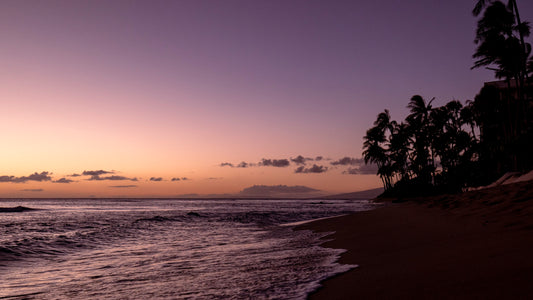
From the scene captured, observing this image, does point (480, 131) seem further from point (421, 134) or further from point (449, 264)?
point (449, 264)

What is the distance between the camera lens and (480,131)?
57438 millimetres

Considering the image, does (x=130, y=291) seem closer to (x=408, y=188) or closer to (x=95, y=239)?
(x=95, y=239)

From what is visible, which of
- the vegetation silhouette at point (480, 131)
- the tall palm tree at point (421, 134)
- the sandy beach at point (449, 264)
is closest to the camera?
the sandy beach at point (449, 264)

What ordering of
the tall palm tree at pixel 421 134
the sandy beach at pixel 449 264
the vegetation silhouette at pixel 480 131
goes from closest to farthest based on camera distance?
1. the sandy beach at pixel 449 264
2. the vegetation silhouette at pixel 480 131
3. the tall palm tree at pixel 421 134

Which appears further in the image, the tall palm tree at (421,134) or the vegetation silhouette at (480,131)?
the tall palm tree at (421,134)

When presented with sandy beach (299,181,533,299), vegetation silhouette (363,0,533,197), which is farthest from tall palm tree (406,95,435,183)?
sandy beach (299,181,533,299)

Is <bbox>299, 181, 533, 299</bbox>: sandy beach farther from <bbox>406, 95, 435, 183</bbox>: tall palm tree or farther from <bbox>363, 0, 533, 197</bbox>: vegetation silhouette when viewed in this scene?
<bbox>406, 95, 435, 183</bbox>: tall palm tree

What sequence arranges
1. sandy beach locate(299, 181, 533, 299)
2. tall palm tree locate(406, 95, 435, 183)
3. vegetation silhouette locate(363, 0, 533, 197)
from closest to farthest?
sandy beach locate(299, 181, 533, 299)
vegetation silhouette locate(363, 0, 533, 197)
tall palm tree locate(406, 95, 435, 183)

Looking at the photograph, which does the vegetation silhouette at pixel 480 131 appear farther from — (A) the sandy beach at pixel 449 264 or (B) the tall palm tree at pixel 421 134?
(A) the sandy beach at pixel 449 264

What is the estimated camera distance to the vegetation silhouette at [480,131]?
24547mm

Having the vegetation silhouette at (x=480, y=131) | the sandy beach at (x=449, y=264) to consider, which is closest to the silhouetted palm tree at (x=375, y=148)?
the vegetation silhouette at (x=480, y=131)

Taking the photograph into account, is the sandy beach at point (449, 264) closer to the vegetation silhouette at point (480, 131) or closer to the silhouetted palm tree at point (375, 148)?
the vegetation silhouette at point (480, 131)

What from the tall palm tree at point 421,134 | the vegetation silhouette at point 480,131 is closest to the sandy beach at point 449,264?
the vegetation silhouette at point 480,131

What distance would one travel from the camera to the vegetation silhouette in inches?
966
